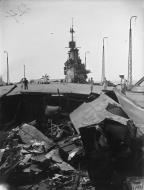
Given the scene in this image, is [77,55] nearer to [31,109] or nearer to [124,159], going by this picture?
[31,109]

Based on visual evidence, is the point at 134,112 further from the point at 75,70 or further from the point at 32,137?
the point at 75,70

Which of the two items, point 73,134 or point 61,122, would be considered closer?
point 73,134

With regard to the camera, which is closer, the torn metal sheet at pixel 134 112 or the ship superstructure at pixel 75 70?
the torn metal sheet at pixel 134 112

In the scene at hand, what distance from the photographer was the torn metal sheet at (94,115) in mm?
6677

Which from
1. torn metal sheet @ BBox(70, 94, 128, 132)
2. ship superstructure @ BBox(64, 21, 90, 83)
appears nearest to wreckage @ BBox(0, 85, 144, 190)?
torn metal sheet @ BBox(70, 94, 128, 132)

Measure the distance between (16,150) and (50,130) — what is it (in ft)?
8.97

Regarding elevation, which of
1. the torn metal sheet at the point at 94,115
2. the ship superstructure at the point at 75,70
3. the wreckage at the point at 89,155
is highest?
the ship superstructure at the point at 75,70

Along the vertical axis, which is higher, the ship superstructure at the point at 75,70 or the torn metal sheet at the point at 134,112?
the ship superstructure at the point at 75,70

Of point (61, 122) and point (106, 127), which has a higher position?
point (106, 127)

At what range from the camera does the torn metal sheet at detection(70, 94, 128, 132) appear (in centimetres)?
668

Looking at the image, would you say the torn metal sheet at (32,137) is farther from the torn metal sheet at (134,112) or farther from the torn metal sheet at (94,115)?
the torn metal sheet at (134,112)

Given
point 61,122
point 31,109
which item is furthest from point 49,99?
point 61,122

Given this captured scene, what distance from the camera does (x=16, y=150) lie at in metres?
8.40

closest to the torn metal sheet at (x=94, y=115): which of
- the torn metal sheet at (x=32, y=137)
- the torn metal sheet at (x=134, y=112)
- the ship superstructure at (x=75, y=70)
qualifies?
the torn metal sheet at (x=134, y=112)
